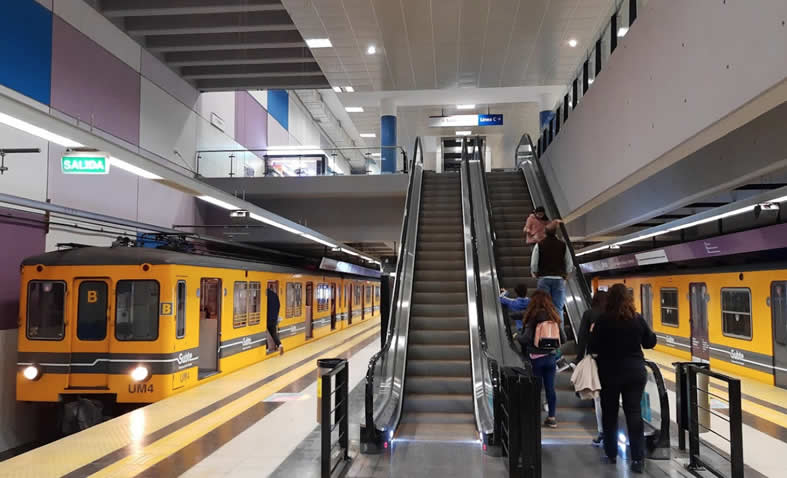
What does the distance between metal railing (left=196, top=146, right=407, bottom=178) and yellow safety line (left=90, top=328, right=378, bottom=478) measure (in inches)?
269

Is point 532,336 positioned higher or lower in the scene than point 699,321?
higher

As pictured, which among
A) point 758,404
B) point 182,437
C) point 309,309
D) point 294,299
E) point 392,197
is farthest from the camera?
point 309,309

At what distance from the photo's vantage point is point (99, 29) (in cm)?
1205

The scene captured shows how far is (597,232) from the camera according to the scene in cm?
1239

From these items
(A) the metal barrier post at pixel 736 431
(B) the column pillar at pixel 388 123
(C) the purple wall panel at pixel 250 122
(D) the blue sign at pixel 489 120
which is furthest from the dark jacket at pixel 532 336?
(C) the purple wall panel at pixel 250 122

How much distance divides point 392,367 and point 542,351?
182 cm

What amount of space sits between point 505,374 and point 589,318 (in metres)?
1.01

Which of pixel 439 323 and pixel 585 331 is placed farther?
pixel 439 323

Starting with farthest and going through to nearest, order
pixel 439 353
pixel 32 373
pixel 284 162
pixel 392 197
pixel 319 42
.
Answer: pixel 284 162
pixel 392 197
pixel 319 42
pixel 32 373
pixel 439 353

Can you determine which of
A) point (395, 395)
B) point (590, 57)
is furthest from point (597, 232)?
point (395, 395)

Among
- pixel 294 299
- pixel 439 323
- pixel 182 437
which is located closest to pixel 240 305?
pixel 294 299

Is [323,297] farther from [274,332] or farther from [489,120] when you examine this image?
[489,120]

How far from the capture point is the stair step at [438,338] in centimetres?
764

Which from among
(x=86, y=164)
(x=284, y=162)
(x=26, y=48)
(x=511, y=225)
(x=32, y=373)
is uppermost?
(x=26, y=48)
